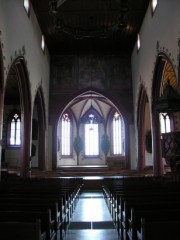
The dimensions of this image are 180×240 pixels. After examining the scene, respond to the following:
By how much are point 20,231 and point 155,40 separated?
12031 mm

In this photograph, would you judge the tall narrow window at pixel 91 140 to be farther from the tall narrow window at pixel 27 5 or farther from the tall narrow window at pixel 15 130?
the tall narrow window at pixel 27 5

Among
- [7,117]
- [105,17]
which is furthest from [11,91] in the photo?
[105,17]

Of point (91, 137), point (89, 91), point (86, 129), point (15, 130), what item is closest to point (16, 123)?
point (15, 130)

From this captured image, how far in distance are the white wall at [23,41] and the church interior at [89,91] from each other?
0.14 ft

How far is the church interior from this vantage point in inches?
239

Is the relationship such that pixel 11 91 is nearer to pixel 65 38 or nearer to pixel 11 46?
pixel 65 38

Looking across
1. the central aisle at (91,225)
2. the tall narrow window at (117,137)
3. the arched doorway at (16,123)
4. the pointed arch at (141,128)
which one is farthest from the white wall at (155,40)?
the tall narrow window at (117,137)

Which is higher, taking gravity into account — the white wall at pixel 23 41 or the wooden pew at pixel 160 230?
the white wall at pixel 23 41

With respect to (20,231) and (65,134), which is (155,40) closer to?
(20,231)

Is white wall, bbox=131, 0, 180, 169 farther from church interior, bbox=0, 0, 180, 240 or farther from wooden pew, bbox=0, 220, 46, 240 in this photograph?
wooden pew, bbox=0, 220, 46, 240

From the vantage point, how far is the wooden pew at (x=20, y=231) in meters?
2.48

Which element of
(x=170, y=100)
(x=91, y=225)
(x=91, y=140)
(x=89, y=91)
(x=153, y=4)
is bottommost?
(x=91, y=225)

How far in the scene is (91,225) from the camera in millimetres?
6152

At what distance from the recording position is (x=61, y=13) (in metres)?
14.6
